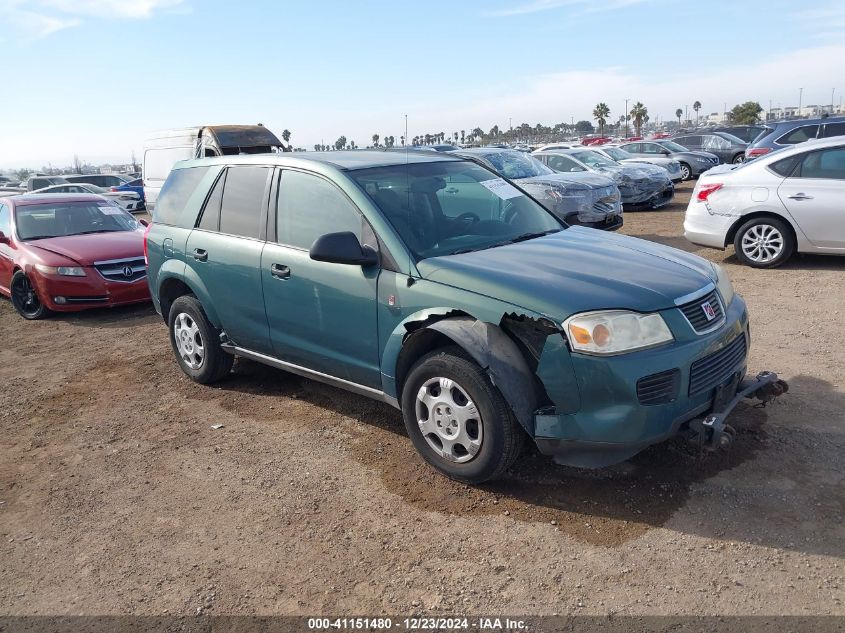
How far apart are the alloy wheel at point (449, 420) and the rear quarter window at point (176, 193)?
9.63 ft

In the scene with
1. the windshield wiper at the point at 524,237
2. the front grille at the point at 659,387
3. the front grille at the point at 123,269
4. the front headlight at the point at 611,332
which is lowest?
the front grille at the point at 123,269

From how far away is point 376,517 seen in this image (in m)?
3.73

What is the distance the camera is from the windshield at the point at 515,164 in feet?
41.1

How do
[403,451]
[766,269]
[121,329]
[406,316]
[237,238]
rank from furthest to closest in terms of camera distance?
[766,269] → [121,329] → [237,238] → [403,451] → [406,316]

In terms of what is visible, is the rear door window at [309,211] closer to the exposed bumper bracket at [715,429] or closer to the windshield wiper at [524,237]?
the windshield wiper at [524,237]

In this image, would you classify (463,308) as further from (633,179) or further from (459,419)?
(633,179)

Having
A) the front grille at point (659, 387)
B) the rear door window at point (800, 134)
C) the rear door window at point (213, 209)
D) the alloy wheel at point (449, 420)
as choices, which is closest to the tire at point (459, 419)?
the alloy wheel at point (449, 420)

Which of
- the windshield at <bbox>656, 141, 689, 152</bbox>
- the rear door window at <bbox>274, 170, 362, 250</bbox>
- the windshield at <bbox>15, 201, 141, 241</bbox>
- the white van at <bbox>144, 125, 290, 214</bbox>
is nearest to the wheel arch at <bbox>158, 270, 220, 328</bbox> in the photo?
the rear door window at <bbox>274, 170, 362, 250</bbox>

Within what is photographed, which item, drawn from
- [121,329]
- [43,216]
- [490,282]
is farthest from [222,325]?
[43,216]

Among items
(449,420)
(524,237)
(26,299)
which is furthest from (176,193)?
(26,299)

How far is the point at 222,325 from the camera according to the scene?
541 centimetres

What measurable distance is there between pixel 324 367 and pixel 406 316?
897 millimetres

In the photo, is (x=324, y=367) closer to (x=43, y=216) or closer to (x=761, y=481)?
(x=761, y=481)

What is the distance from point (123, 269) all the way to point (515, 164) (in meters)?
7.08
